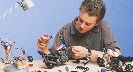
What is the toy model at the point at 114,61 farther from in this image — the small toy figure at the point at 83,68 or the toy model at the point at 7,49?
the toy model at the point at 7,49

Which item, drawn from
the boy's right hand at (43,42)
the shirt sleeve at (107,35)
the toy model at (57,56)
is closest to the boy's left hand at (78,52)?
the toy model at (57,56)

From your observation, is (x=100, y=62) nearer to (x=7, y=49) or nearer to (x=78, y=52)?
(x=78, y=52)

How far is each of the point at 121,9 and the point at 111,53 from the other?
1090mm

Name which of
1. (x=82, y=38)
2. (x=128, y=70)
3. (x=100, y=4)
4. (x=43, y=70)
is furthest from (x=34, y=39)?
(x=128, y=70)

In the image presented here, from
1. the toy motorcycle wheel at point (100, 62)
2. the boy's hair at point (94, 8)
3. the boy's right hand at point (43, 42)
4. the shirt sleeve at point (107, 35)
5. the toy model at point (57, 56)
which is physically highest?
the boy's hair at point (94, 8)

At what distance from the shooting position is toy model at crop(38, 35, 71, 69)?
1374 mm

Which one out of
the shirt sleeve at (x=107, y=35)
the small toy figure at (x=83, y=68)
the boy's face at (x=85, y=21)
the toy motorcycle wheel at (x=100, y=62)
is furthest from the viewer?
the shirt sleeve at (x=107, y=35)

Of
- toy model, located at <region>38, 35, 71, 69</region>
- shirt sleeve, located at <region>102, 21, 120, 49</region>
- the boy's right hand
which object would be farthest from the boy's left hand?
shirt sleeve, located at <region>102, 21, 120, 49</region>

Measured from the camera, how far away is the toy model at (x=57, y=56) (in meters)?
1.37

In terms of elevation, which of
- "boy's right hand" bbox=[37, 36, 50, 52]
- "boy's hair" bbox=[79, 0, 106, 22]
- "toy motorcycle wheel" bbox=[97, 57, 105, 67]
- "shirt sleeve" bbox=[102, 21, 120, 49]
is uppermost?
"boy's hair" bbox=[79, 0, 106, 22]

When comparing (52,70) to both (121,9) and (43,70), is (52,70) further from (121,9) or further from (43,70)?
(121,9)

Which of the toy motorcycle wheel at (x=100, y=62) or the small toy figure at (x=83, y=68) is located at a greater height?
the toy motorcycle wheel at (x=100, y=62)

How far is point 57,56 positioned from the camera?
1400 millimetres

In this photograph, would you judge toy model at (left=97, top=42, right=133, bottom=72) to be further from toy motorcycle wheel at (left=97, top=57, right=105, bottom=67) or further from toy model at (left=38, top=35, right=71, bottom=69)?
toy model at (left=38, top=35, right=71, bottom=69)
